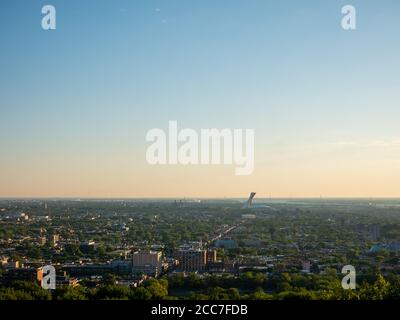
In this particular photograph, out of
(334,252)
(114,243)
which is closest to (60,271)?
(114,243)

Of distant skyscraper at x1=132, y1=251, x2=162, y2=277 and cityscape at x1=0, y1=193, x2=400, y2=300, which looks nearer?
cityscape at x1=0, y1=193, x2=400, y2=300

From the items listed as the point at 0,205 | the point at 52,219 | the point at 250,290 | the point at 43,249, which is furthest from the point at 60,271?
the point at 0,205

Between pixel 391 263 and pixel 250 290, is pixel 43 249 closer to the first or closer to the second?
pixel 250 290

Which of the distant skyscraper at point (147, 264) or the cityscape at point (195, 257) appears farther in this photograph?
the distant skyscraper at point (147, 264)

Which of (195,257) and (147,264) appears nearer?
(147,264)

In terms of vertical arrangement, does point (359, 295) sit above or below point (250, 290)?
above

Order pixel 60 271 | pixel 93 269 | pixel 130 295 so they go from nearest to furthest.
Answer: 1. pixel 130 295
2. pixel 60 271
3. pixel 93 269
